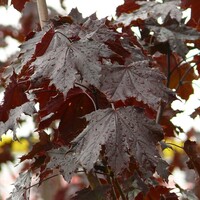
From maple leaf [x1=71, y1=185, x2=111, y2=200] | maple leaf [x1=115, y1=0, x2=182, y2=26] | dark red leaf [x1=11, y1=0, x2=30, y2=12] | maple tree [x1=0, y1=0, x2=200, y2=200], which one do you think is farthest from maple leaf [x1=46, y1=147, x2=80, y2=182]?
dark red leaf [x1=11, y1=0, x2=30, y2=12]

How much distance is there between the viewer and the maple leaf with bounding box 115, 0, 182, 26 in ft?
4.59

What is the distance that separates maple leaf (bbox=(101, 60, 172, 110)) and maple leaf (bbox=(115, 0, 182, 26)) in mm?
326

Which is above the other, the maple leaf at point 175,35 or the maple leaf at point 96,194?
the maple leaf at point 175,35

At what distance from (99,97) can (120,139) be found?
19 centimetres

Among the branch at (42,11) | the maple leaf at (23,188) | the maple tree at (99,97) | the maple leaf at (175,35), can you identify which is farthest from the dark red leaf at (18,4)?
the maple leaf at (23,188)

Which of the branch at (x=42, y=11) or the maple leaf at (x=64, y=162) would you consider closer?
the maple leaf at (x=64, y=162)

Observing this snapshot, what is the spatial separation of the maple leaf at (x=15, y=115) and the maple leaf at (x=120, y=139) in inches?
5.8

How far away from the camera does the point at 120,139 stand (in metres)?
1.01

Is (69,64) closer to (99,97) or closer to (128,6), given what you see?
(99,97)

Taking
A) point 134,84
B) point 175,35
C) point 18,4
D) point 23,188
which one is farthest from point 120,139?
point 18,4

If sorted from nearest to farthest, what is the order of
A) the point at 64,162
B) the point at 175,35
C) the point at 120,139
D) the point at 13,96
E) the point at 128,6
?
the point at 120,139
the point at 64,162
the point at 13,96
the point at 175,35
the point at 128,6

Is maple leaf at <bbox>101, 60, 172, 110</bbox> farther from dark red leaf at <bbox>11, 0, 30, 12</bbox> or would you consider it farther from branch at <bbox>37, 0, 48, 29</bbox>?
dark red leaf at <bbox>11, 0, 30, 12</bbox>

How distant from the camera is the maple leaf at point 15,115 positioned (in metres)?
1.14

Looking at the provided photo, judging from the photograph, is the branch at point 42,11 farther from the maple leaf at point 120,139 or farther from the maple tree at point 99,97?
→ the maple leaf at point 120,139
